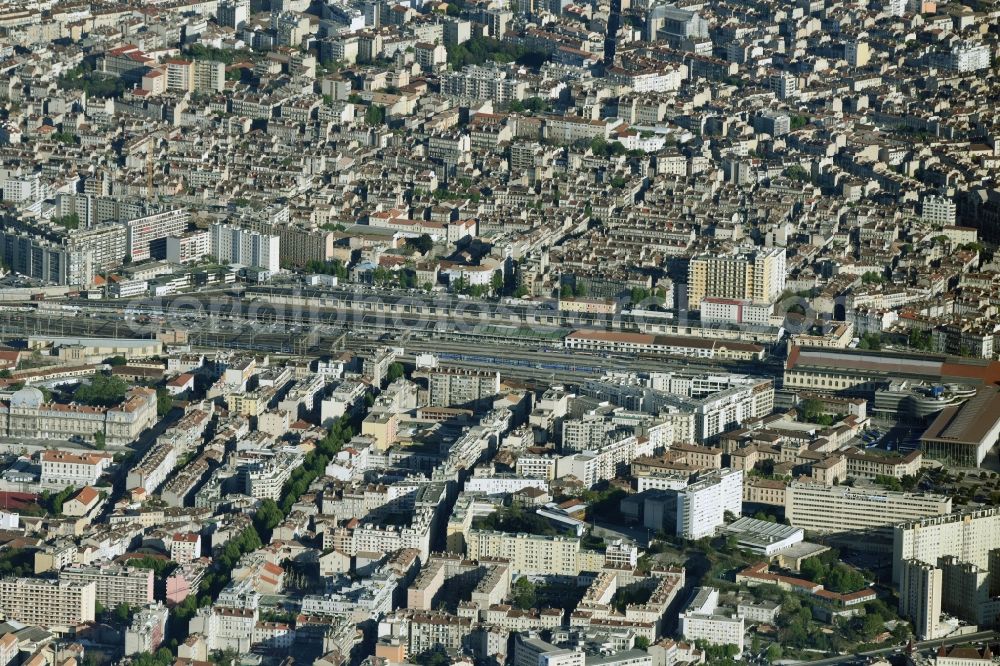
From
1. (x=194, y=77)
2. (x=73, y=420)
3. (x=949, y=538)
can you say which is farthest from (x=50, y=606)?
(x=194, y=77)

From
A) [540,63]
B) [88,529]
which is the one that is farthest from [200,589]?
[540,63]

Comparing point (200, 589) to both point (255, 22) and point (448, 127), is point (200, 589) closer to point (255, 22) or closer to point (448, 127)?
point (448, 127)

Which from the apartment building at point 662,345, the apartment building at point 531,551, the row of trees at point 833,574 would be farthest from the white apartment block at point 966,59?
the apartment building at point 531,551

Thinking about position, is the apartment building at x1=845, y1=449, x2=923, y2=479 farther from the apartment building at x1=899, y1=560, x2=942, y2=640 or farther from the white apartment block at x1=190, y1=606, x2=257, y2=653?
the white apartment block at x1=190, y1=606, x2=257, y2=653

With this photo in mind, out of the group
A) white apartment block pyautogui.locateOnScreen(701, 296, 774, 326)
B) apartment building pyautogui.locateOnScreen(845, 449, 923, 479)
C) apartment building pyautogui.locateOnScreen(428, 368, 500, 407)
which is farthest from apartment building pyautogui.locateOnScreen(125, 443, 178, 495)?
white apartment block pyautogui.locateOnScreen(701, 296, 774, 326)

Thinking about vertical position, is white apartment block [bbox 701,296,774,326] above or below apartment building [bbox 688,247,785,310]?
below

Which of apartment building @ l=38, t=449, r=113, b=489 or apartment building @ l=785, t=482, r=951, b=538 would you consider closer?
apartment building @ l=785, t=482, r=951, b=538

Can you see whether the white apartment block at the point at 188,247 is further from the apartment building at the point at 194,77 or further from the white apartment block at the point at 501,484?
the white apartment block at the point at 501,484
